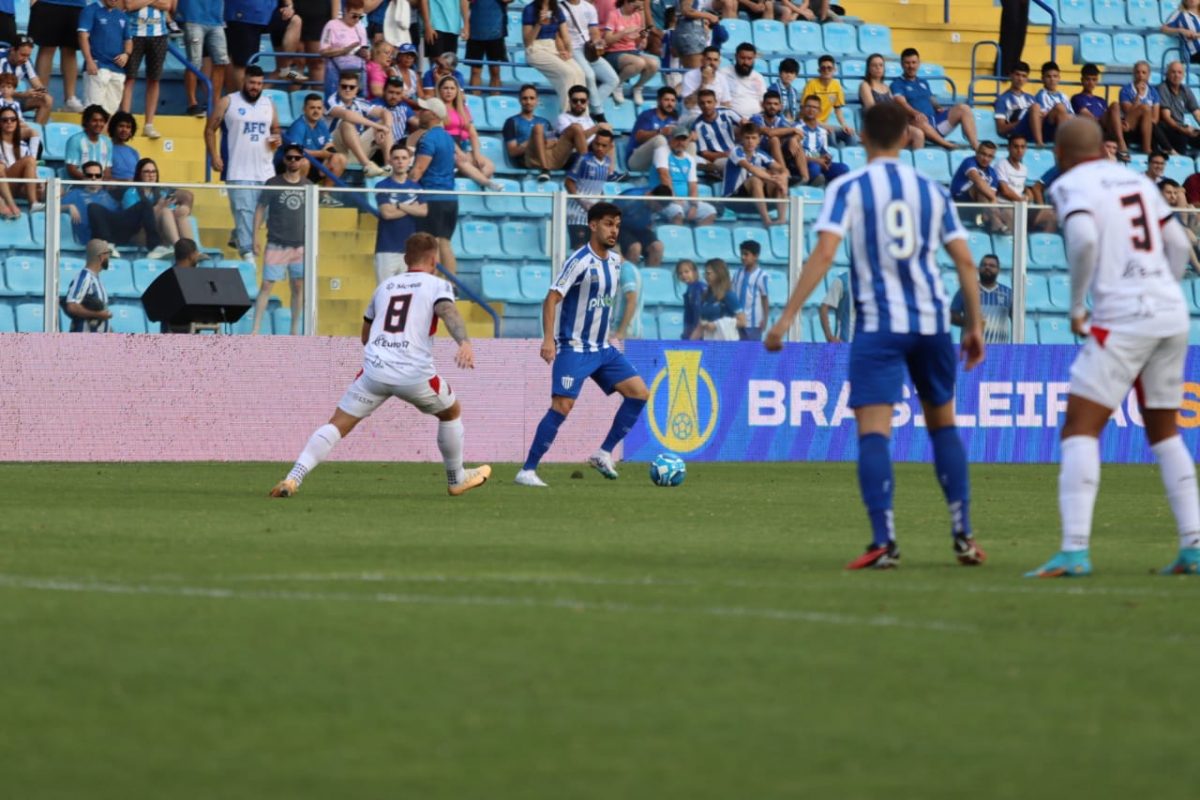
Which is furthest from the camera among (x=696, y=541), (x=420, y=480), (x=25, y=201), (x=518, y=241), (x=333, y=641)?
(x=518, y=241)

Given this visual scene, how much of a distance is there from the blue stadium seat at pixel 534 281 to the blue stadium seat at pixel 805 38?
870 cm

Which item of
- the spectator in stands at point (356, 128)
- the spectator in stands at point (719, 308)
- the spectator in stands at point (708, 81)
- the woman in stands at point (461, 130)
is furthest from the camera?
the spectator in stands at point (708, 81)

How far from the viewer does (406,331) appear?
51.1ft

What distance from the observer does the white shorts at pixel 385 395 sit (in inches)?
614

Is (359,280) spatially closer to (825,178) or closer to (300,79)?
(300,79)

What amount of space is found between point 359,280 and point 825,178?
→ 6300 millimetres

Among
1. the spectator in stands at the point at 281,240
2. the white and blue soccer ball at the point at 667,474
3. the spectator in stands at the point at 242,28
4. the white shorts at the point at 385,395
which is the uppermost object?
the spectator in stands at the point at 242,28

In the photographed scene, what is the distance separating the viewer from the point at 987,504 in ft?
51.2

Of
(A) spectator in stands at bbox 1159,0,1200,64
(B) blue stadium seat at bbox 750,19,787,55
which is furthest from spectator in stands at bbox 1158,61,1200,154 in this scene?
(B) blue stadium seat at bbox 750,19,787,55

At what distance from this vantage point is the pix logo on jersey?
2194 centimetres

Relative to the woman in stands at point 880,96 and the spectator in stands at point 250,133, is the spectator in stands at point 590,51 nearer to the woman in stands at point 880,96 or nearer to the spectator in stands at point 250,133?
the woman in stands at point 880,96

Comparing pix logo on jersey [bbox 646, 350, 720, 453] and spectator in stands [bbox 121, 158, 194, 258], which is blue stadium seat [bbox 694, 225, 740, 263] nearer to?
pix logo on jersey [bbox 646, 350, 720, 453]

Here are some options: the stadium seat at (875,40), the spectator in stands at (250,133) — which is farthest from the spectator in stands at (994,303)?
the stadium seat at (875,40)

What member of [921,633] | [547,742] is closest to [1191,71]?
[921,633]
